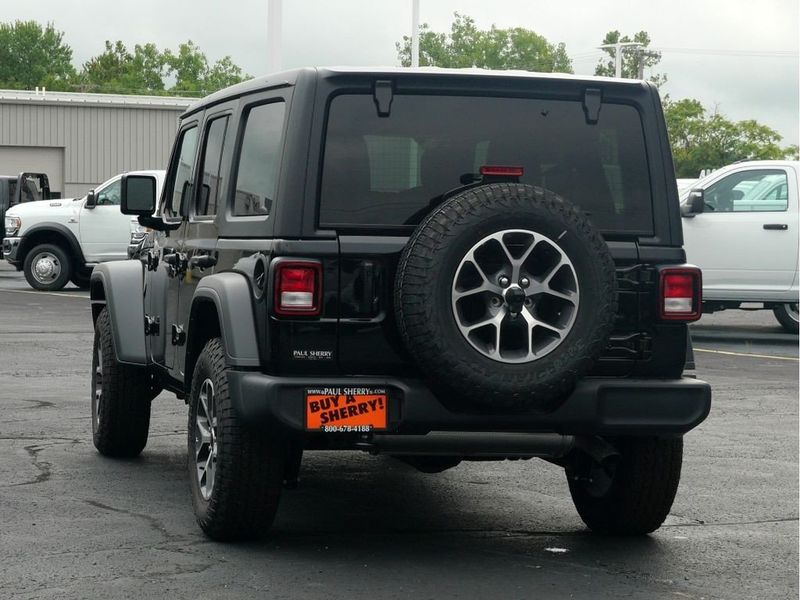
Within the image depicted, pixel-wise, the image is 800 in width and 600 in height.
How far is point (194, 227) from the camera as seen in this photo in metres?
7.01

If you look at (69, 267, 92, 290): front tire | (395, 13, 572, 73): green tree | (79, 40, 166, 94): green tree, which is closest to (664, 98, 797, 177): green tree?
(395, 13, 572, 73): green tree

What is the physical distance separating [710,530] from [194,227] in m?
2.73

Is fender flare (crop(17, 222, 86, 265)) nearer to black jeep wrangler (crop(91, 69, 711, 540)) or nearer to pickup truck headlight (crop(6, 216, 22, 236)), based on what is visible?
pickup truck headlight (crop(6, 216, 22, 236))

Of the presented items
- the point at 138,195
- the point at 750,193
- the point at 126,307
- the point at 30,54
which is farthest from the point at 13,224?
the point at 30,54

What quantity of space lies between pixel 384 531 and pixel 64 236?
63.6ft

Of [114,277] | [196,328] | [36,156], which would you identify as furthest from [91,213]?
[36,156]

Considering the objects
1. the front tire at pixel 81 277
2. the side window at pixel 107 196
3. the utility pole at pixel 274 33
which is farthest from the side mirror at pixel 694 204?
the front tire at pixel 81 277

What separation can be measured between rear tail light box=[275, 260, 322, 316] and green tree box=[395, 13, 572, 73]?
123838mm

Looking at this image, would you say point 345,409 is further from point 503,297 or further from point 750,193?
point 750,193

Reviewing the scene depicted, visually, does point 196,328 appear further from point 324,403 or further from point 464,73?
point 464,73

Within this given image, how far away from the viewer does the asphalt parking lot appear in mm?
5492

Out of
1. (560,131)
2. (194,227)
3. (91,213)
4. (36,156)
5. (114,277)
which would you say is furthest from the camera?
(36,156)

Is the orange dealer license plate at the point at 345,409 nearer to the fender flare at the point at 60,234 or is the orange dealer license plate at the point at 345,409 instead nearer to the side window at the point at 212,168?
the side window at the point at 212,168

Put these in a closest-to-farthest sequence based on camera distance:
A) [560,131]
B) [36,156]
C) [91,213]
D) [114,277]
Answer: [560,131]
[114,277]
[91,213]
[36,156]
